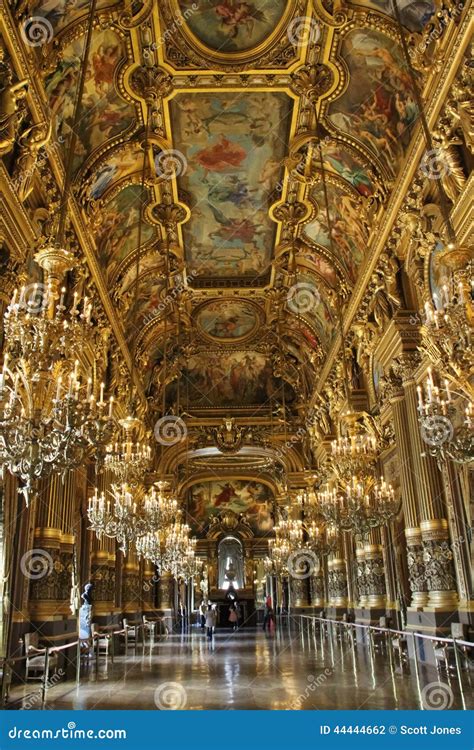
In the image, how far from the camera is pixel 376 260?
14086 millimetres

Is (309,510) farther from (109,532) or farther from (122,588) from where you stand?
(109,532)

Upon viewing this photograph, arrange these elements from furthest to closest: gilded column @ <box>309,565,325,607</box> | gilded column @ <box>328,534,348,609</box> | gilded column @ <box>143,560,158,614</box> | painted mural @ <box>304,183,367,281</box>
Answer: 1. gilded column @ <box>143,560,158,614</box>
2. gilded column @ <box>309,565,325,607</box>
3. gilded column @ <box>328,534,348,609</box>
4. painted mural @ <box>304,183,367,281</box>

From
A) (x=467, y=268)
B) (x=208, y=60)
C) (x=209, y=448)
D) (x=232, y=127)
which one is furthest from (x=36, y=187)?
(x=209, y=448)

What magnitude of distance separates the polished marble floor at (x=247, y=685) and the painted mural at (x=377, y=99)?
31.3ft

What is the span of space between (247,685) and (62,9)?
11.1m

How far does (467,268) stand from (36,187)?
7.52m

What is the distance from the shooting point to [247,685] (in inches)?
368

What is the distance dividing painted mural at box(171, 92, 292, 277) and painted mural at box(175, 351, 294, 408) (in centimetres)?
669

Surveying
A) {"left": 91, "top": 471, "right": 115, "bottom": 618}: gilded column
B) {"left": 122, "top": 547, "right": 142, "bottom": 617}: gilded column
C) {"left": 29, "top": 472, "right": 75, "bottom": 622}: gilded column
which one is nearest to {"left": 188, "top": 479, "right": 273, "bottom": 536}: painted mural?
{"left": 122, "top": 547, "right": 142, "bottom": 617}: gilded column

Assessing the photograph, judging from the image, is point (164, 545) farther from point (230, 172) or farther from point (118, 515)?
point (230, 172)

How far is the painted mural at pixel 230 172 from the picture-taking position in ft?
43.5

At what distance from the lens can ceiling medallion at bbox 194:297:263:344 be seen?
71.6 feet

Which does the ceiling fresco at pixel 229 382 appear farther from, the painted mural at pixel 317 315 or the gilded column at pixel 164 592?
the gilded column at pixel 164 592

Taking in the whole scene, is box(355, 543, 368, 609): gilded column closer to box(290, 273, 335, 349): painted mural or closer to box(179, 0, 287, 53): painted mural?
box(290, 273, 335, 349): painted mural
